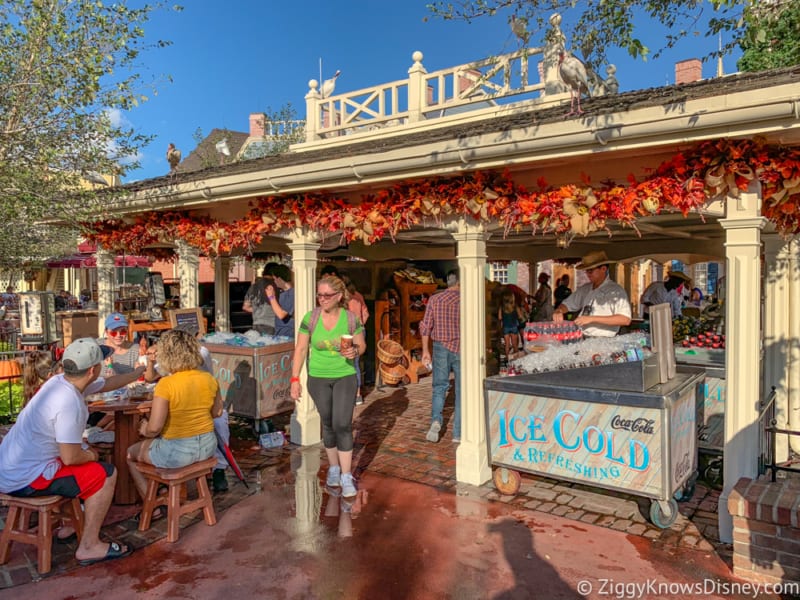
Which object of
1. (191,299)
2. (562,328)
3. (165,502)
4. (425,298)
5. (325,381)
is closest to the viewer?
(165,502)

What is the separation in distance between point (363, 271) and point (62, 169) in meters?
4.59

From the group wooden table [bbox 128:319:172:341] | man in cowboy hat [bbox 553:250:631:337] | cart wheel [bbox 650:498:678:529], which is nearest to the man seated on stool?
cart wheel [bbox 650:498:678:529]

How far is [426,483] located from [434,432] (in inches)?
52.2

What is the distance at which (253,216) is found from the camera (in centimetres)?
645

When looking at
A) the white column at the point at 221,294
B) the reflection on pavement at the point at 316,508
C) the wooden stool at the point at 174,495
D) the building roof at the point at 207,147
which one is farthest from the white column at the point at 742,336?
the building roof at the point at 207,147

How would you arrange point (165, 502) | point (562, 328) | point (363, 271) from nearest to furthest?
point (165, 502), point (562, 328), point (363, 271)

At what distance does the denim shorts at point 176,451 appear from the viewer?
13.1 ft

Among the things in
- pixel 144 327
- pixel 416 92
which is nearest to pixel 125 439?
pixel 144 327

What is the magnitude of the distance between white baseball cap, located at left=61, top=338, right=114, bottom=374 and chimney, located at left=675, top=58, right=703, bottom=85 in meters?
26.8

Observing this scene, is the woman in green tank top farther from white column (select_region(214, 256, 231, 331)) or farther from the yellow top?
white column (select_region(214, 256, 231, 331))

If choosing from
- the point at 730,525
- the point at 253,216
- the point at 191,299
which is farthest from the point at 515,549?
the point at 191,299

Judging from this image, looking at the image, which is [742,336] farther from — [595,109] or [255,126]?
[255,126]

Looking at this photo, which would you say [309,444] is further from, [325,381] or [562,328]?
[562,328]

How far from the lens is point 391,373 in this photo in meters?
9.48
